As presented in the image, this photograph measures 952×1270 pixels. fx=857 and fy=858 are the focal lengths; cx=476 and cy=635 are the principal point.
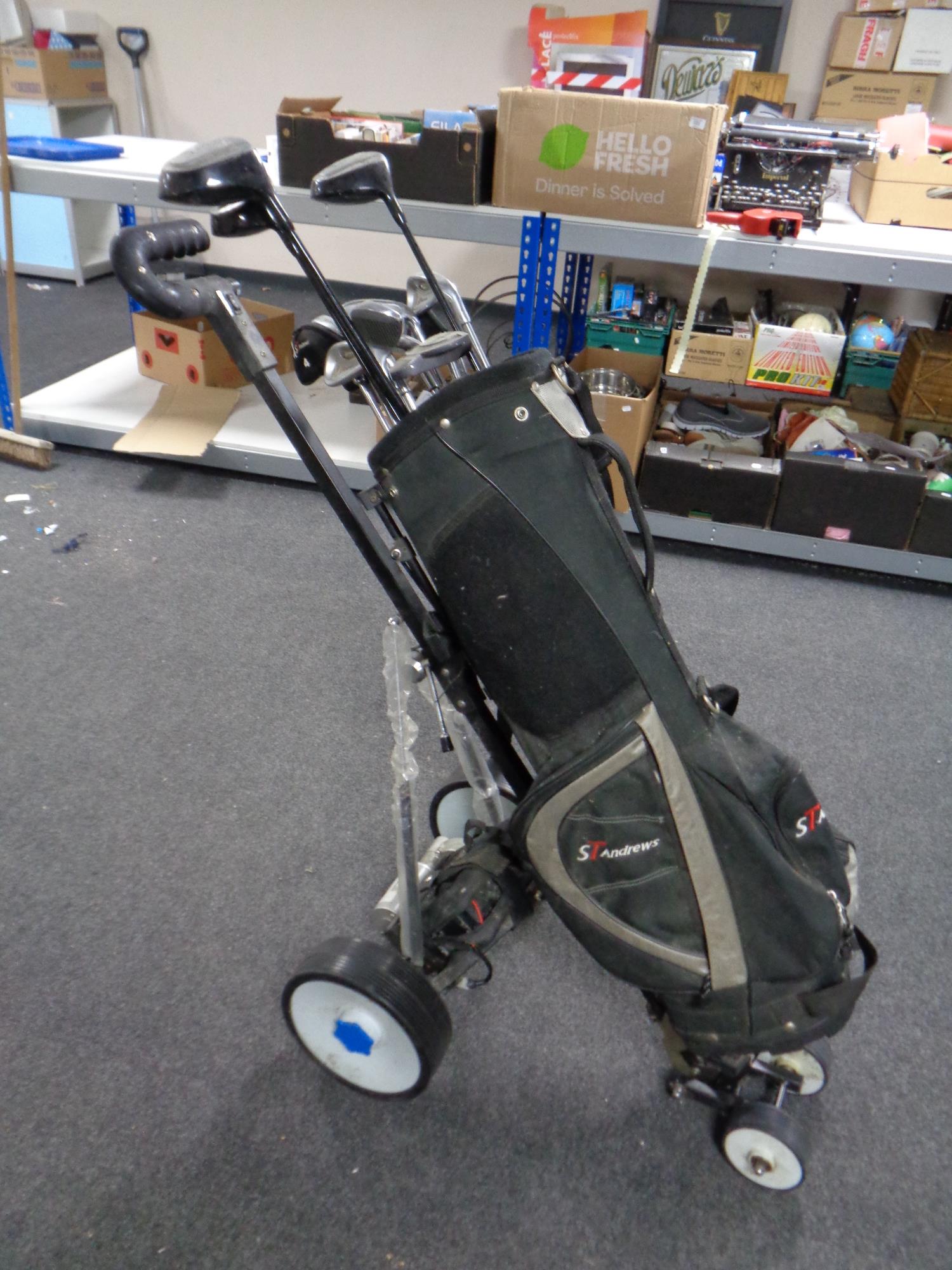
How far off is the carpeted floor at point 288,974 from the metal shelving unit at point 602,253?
0.88 ft

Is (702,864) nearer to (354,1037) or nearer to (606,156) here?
(354,1037)

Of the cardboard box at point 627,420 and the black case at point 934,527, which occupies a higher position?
the cardboard box at point 627,420

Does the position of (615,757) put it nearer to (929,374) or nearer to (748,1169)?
(748,1169)

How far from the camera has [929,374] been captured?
92.5 inches

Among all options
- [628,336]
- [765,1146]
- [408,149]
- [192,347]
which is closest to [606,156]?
[408,149]

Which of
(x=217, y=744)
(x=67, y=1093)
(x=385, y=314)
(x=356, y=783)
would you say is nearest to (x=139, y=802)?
(x=217, y=744)

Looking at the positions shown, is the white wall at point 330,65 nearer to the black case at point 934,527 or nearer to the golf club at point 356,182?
the black case at point 934,527

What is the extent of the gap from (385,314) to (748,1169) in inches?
42.7

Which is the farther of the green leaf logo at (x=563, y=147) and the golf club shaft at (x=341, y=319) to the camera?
the green leaf logo at (x=563, y=147)

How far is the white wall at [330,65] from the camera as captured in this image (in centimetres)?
352

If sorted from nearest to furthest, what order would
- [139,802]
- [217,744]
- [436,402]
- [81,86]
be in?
A: [436,402] → [139,802] → [217,744] → [81,86]

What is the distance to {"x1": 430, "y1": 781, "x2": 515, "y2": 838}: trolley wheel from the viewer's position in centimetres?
137

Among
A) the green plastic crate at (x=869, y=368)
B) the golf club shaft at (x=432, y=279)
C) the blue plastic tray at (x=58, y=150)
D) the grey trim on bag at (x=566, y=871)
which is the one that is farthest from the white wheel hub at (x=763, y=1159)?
the blue plastic tray at (x=58, y=150)

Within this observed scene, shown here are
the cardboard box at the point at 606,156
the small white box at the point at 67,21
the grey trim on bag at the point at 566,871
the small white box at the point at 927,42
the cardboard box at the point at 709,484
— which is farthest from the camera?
the small white box at the point at 67,21
